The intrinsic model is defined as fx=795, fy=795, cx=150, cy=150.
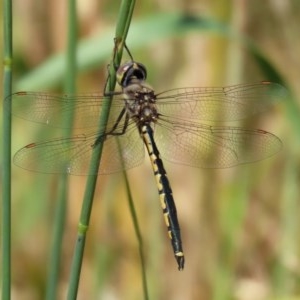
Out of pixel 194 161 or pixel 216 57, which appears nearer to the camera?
pixel 194 161

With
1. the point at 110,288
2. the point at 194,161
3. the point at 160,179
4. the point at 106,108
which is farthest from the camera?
the point at 110,288

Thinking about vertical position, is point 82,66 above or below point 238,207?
above

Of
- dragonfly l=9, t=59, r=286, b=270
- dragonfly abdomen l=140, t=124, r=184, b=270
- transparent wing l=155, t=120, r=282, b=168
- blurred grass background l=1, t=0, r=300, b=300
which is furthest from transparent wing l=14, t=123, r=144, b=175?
blurred grass background l=1, t=0, r=300, b=300

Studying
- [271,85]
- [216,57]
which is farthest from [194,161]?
[216,57]

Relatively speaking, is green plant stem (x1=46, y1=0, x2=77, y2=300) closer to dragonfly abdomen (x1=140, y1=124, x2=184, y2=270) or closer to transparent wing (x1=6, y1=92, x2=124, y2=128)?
transparent wing (x1=6, y1=92, x2=124, y2=128)

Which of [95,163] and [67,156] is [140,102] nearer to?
[67,156]

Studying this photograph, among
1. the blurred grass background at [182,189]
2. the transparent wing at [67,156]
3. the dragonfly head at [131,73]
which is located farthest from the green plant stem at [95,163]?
the blurred grass background at [182,189]

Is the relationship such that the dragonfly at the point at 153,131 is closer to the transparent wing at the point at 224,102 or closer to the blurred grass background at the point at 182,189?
the transparent wing at the point at 224,102

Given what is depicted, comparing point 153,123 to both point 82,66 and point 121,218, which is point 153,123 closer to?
point 82,66
